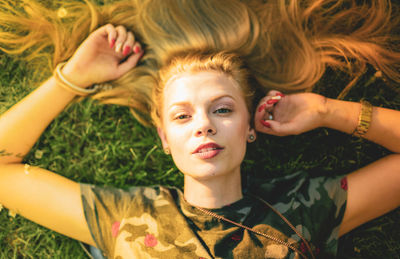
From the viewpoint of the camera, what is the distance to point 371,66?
11.0 ft

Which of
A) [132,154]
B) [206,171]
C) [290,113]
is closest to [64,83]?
[132,154]

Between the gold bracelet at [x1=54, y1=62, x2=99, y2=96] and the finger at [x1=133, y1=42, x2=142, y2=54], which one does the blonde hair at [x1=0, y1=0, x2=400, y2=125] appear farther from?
the gold bracelet at [x1=54, y1=62, x2=99, y2=96]

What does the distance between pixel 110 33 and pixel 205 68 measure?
889 millimetres

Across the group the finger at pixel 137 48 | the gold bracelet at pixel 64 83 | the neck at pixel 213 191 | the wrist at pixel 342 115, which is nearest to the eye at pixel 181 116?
the neck at pixel 213 191

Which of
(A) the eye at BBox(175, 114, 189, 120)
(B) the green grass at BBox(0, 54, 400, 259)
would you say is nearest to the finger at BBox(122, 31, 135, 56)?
(B) the green grass at BBox(0, 54, 400, 259)

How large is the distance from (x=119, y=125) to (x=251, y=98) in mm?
1276

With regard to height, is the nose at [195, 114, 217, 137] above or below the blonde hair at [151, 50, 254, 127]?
below

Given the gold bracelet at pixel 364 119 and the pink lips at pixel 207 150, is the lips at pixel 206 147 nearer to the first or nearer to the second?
the pink lips at pixel 207 150

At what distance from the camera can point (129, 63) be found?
317 centimetres

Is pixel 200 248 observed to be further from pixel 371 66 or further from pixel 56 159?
pixel 371 66

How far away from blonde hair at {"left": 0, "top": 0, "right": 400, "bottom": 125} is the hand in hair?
91 mm

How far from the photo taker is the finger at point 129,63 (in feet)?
10.4

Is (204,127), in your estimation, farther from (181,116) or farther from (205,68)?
(205,68)

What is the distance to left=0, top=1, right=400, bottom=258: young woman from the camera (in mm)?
2594
